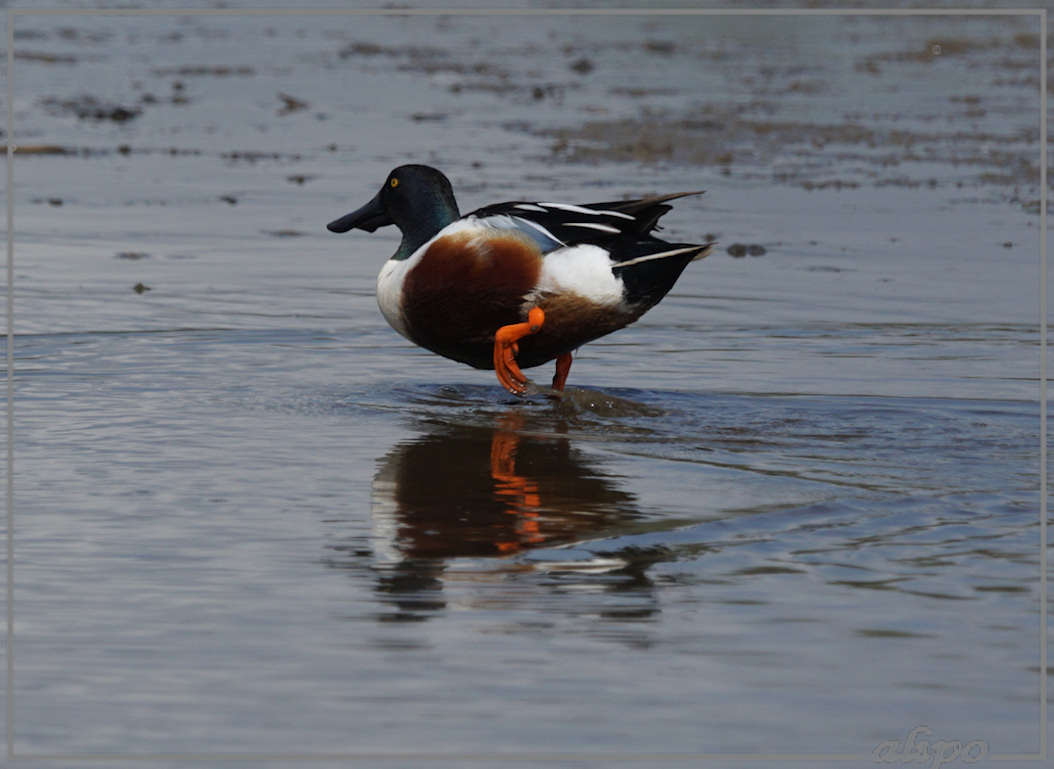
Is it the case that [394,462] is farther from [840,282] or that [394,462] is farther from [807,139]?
[807,139]

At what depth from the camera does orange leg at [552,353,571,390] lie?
23.3ft

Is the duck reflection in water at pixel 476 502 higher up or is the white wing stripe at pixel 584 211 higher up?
the white wing stripe at pixel 584 211

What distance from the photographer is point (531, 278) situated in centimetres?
661

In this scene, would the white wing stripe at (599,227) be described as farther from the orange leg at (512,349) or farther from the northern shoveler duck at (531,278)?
the orange leg at (512,349)

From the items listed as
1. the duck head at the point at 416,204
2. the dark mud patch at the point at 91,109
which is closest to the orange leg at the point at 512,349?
the duck head at the point at 416,204

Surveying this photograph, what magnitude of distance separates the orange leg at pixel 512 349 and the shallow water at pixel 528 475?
0.62ft

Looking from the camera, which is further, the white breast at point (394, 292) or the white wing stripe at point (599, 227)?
the white breast at point (394, 292)

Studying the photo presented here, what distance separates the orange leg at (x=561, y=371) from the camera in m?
7.09

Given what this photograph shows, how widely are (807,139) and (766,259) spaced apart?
16.9 ft

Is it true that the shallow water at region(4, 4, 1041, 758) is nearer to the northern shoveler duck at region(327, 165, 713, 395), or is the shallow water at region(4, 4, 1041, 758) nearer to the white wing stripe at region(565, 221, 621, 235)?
the northern shoveler duck at region(327, 165, 713, 395)

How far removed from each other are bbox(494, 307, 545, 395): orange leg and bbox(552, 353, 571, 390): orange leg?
0.79ft

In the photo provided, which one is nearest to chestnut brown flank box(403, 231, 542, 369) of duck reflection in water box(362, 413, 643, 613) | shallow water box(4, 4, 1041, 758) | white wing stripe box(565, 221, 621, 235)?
white wing stripe box(565, 221, 621, 235)

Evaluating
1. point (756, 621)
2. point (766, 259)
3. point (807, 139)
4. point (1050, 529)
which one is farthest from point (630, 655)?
point (807, 139)

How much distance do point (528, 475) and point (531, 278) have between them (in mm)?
1178
